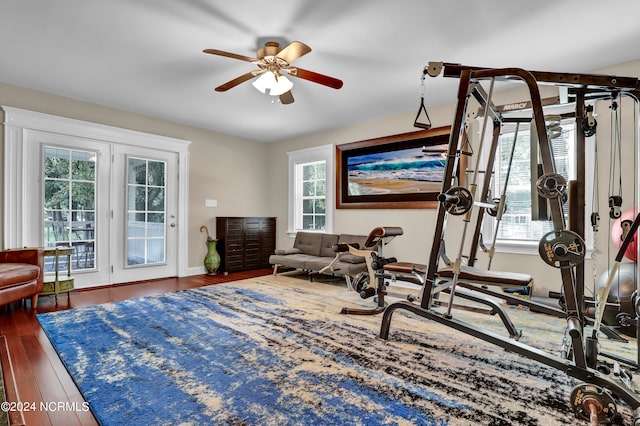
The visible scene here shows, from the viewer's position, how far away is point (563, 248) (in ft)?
5.61

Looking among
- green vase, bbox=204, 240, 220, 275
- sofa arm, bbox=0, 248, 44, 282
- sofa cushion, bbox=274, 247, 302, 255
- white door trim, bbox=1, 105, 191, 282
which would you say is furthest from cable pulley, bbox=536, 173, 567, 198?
white door trim, bbox=1, 105, 191, 282

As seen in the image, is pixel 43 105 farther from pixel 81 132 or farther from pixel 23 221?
pixel 23 221

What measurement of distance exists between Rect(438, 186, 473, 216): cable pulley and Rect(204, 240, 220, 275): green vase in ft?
14.6

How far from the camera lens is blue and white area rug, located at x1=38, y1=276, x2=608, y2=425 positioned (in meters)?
1.58

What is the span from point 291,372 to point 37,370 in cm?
165

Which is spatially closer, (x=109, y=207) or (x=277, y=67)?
(x=277, y=67)

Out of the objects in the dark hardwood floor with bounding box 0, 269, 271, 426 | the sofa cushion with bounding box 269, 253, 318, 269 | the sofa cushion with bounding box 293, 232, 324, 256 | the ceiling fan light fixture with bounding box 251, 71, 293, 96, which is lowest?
the dark hardwood floor with bounding box 0, 269, 271, 426

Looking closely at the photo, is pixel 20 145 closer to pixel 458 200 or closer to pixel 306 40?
pixel 306 40

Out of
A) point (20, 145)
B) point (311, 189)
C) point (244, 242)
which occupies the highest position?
point (20, 145)

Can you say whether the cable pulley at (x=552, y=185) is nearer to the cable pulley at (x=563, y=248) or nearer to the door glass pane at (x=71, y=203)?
the cable pulley at (x=563, y=248)

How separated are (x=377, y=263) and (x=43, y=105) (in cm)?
458

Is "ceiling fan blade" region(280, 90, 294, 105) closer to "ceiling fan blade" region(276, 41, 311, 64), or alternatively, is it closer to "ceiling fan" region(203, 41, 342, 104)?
"ceiling fan" region(203, 41, 342, 104)

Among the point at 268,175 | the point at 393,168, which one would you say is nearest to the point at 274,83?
the point at 393,168

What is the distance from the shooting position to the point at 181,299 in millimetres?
3758
